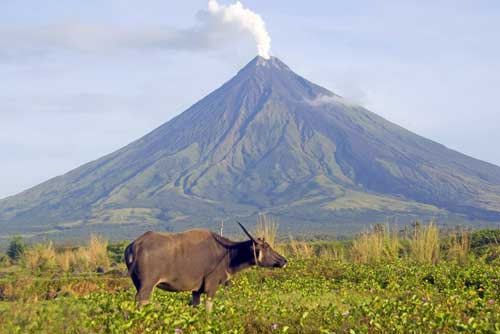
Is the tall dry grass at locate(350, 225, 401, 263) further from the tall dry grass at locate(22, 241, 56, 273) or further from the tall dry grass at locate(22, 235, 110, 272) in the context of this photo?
the tall dry grass at locate(22, 241, 56, 273)

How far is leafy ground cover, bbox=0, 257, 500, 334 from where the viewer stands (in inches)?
415

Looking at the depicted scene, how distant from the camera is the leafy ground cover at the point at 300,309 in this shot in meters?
10.5

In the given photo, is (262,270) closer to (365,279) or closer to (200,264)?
(365,279)

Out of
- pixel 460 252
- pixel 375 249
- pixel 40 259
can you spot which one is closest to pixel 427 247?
pixel 460 252

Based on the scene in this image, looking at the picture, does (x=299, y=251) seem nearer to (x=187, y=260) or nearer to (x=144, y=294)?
(x=187, y=260)

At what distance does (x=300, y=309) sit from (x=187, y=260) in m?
2.41

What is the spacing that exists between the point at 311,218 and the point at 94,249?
14178cm

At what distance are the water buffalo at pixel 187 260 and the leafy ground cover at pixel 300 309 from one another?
17.6 inches

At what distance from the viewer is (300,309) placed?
A: 1284 cm

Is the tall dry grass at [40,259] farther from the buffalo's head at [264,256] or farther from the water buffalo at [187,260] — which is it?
the water buffalo at [187,260]

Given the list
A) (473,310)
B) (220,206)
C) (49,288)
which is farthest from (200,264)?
(220,206)

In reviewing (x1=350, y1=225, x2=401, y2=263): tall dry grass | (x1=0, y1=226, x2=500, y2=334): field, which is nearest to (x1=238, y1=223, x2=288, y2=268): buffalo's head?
(x1=0, y1=226, x2=500, y2=334): field

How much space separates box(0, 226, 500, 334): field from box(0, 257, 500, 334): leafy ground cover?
20 mm

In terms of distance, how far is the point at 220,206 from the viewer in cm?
19550
